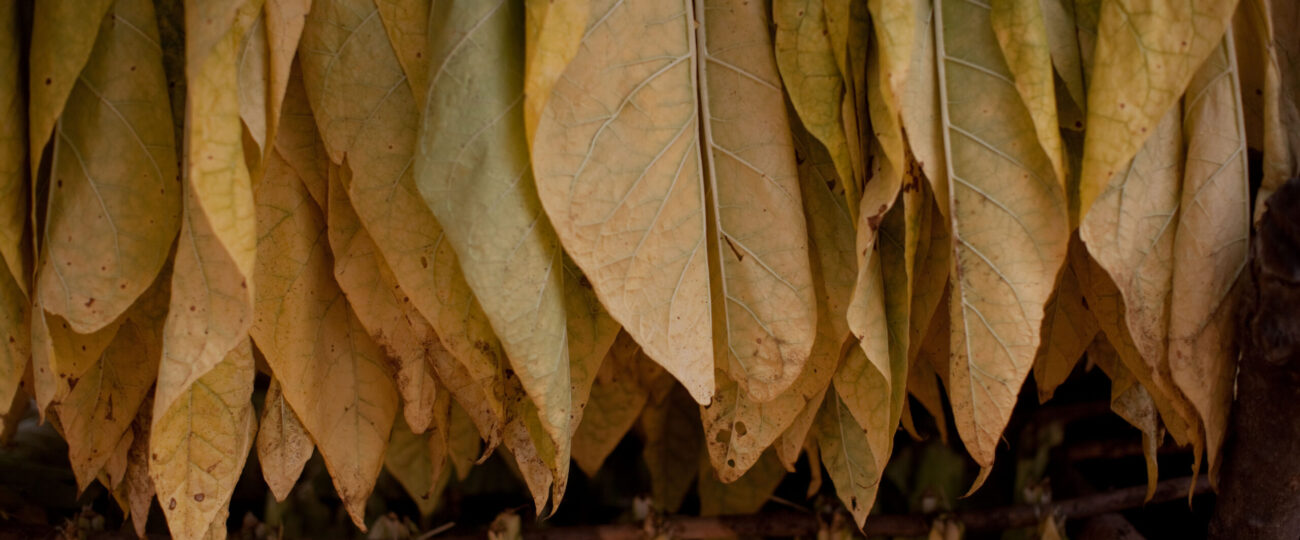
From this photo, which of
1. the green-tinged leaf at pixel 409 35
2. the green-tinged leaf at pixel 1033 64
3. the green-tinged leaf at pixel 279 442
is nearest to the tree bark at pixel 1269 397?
the green-tinged leaf at pixel 1033 64

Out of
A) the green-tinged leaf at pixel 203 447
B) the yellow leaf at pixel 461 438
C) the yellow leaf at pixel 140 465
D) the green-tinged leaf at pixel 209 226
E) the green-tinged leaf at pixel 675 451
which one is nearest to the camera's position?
the green-tinged leaf at pixel 209 226

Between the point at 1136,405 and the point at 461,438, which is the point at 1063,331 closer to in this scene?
the point at 1136,405

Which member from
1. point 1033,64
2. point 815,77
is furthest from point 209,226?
point 1033,64

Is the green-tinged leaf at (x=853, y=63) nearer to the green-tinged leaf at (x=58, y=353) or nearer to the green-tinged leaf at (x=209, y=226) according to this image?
the green-tinged leaf at (x=209, y=226)

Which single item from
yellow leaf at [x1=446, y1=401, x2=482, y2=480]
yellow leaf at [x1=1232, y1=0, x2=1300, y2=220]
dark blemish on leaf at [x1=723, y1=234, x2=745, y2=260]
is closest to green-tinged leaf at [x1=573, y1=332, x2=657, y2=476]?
yellow leaf at [x1=446, y1=401, x2=482, y2=480]

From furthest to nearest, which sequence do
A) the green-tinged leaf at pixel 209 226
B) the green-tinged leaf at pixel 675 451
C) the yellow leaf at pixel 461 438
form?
the green-tinged leaf at pixel 675 451 < the yellow leaf at pixel 461 438 < the green-tinged leaf at pixel 209 226

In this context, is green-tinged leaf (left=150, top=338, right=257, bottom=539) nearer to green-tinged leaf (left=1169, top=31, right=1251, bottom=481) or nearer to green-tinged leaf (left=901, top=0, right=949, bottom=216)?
green-tinged leaf (left=901, top=0, right=949, bottom=216)

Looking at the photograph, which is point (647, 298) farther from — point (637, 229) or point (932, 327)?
point (932, 327)

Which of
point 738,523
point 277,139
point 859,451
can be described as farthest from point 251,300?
point 738,523
